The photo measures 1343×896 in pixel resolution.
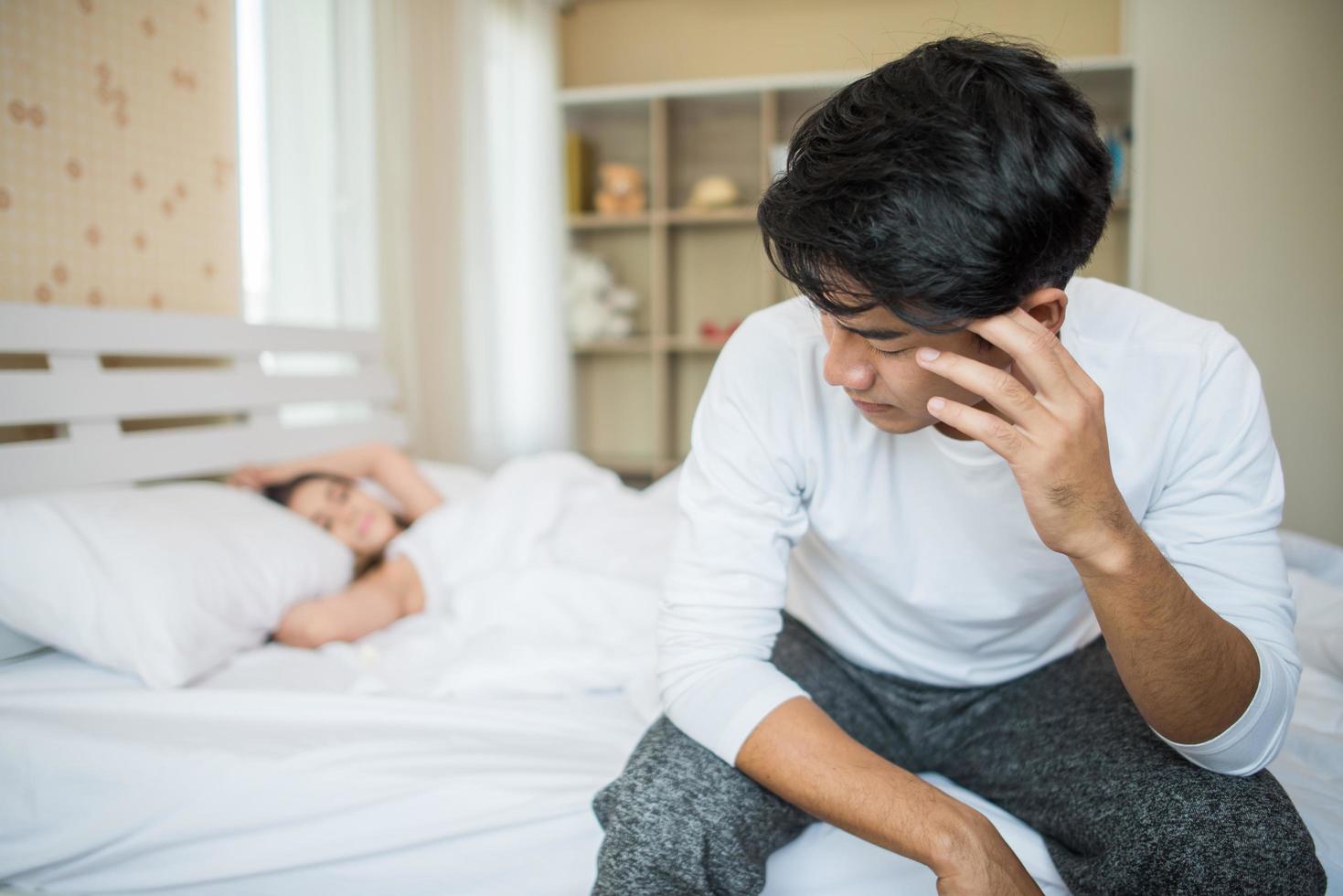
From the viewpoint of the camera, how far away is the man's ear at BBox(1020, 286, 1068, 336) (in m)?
Answer: 0.68

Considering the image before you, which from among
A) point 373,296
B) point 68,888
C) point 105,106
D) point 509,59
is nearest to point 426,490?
point 373,296

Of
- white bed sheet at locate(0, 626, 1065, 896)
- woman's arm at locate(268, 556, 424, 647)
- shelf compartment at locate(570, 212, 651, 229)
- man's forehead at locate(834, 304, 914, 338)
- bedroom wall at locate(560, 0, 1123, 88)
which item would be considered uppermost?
bedroom wall at locate(560, 0, 1123, 88)

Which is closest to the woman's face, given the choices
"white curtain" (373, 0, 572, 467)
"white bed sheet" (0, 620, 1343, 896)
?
"white bed sheet" (0, 620, 1343, 896)

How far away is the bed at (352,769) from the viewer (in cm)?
87

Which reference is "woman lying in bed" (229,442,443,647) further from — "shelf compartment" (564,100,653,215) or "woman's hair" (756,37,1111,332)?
"shelf compartment" (564,100,653,215)

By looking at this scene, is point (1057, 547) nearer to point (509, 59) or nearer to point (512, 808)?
point (512, 808)

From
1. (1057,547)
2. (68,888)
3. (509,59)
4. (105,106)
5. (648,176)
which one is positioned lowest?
(68,888)

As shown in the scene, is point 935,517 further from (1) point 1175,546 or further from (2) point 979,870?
(2) point 979,870

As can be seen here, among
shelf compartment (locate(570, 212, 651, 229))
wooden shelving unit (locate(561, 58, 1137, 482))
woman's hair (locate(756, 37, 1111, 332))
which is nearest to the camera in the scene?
woman's hair (locate(756, 37, 1111, 332))

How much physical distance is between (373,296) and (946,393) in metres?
1.92

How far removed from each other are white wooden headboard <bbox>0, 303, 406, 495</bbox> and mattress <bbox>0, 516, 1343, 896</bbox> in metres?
0.39

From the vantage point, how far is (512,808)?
35.0 inches

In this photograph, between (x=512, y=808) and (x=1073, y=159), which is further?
(x=512, y=808)

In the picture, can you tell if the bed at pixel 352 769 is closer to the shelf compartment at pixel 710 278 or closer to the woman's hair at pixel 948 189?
the woman's hair at pixel 948 189
